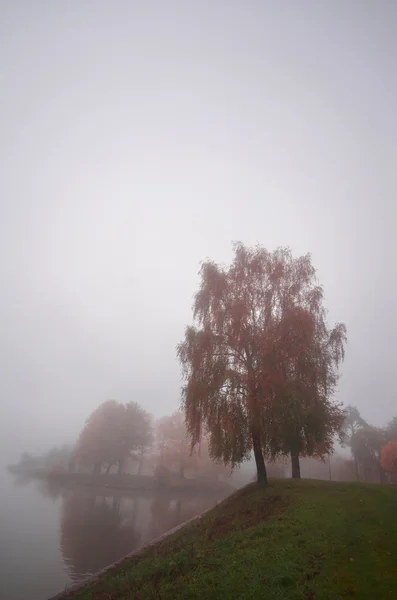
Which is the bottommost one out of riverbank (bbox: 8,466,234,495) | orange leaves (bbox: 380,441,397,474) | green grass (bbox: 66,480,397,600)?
riverbank (bbox: 8,466,234,495)

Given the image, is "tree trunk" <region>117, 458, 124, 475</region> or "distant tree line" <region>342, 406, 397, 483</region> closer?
"distant tree line" <region>342, 406, 397, 483</region>

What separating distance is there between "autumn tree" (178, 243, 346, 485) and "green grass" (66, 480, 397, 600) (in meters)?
4.24

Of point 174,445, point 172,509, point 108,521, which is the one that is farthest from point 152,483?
point 108,521

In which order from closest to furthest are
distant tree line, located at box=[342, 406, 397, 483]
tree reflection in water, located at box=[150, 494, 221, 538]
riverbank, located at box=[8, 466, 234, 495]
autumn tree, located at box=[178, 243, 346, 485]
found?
autumn tree, located at box=[178, 243, 346, 485]
tree reflection in water, located at box=[150, 494, 221, 538]
distant tree line, located at box=[342, 406, 397, 483]
riverbank, located at box=[8, 466, 234, 495]

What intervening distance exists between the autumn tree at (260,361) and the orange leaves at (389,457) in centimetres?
3950

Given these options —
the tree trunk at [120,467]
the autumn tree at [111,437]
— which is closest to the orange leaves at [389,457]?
the autumn tree at [111,437]

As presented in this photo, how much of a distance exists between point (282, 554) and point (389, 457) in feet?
189

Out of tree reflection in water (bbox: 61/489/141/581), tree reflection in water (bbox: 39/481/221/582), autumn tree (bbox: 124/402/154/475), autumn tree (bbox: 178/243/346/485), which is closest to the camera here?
autumn tree (bbox: 178/243/346/485)

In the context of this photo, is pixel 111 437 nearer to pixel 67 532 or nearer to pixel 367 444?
pixel 67 532

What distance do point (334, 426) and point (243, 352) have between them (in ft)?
34.2

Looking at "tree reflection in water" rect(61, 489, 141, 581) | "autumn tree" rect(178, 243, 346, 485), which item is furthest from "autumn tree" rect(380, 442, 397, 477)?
"tree reflection in water" rect(61, 489, 141, 581)

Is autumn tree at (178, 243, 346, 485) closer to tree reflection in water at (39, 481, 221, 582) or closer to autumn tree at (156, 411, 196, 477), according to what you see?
tree reflection in water at (39, 481, 221, 582)

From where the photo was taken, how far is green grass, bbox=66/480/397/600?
36.1 feet

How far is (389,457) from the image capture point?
58625 mm
